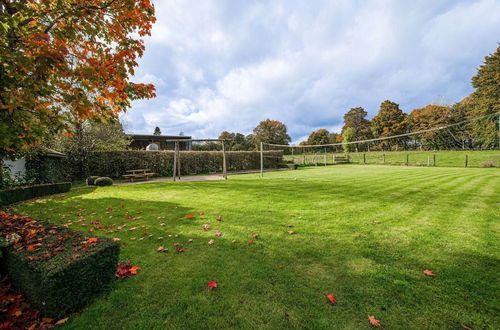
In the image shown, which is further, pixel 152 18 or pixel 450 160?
pixel 450 160

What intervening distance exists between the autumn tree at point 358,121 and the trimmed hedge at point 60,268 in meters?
69.8

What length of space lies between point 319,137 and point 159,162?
68.2m

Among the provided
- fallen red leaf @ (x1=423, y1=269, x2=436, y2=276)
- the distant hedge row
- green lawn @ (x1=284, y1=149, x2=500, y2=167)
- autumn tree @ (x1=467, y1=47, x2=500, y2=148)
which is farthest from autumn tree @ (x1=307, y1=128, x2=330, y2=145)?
fallen red leaf @ (x1=423, y1=269, x2=436, y2=276)

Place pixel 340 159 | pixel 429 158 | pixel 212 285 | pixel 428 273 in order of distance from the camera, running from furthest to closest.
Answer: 1. pixel 340 159
2. pixel 429 158
3. pixel 428 273
4. pixel 212 285

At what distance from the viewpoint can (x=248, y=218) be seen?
183 inches

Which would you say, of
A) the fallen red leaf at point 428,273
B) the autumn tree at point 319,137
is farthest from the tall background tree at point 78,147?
the autumn tree at point 319,137

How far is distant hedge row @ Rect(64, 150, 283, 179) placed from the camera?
15547 mm

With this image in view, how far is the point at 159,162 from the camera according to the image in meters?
18.6

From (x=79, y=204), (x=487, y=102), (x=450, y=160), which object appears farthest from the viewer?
(x=487, y=102)

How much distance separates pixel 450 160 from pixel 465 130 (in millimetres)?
16209

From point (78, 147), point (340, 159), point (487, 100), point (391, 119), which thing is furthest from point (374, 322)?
point (391, 119)

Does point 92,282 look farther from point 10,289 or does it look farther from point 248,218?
point 248,218

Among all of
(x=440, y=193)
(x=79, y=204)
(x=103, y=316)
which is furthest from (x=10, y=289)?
(x=440, y=193)

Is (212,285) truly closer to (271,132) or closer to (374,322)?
(374,322)
